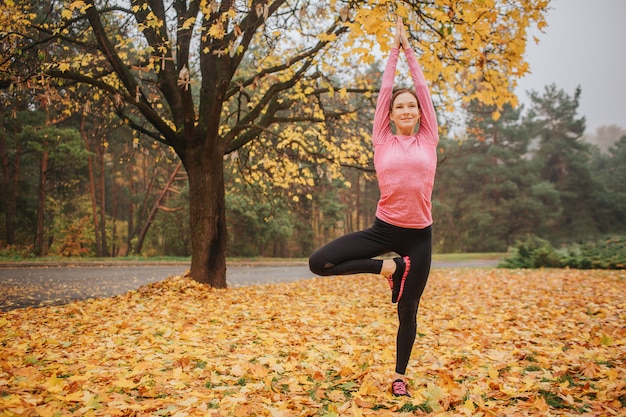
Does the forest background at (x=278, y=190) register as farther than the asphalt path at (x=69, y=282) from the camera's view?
Yes

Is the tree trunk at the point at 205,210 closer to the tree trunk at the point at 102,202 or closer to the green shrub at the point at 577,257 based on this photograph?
the green shrub at the point at 577,257

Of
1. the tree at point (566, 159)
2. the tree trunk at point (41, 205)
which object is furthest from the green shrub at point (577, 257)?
the tree trunk at point (41, 205)

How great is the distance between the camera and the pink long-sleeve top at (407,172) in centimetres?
295

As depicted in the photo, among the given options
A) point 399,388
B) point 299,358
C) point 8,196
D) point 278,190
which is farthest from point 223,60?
point 8,196

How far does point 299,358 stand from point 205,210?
16.2 feet

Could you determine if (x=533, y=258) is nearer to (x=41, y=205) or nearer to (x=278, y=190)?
(x=278, y=190)

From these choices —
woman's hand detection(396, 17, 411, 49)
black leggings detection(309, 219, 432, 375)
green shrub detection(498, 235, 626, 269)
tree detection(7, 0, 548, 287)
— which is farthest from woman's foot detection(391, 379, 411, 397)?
green shrub detection(498, 235, 626, 269)

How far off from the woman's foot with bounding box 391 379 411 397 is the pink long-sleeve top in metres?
1.16

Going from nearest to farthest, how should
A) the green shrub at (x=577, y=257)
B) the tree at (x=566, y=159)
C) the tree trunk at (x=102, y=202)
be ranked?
the green shrub at (x=577, y=257), the tree trunk at (x=102, y=202), the tree at (x=566, y=159)

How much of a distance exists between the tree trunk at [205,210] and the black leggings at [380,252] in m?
A: 5.70

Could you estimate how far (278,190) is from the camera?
15.5 meters

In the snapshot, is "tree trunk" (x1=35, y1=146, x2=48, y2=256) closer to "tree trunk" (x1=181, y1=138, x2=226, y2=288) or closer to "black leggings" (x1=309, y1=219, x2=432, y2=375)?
"tree trunk" (x1=181, y1=138, x2=226, y2=288)

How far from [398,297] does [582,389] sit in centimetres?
149

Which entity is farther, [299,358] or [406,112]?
[299,358]
